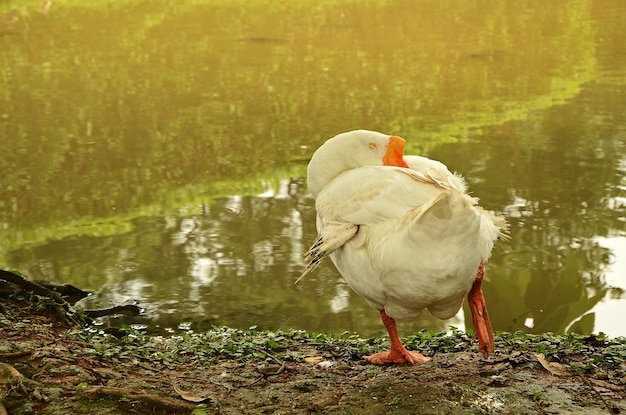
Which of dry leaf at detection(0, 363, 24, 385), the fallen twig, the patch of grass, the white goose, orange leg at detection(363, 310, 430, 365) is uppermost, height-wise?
the white goose

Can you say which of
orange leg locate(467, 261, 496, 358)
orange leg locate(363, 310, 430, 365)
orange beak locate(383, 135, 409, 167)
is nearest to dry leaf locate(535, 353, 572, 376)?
orange leg locate(467, 261, 496, 358)

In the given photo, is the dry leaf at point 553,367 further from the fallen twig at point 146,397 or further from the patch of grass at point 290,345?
the fallen twig at point 146,397

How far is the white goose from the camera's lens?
134 inches

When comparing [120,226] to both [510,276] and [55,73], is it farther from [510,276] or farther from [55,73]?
[55,73]

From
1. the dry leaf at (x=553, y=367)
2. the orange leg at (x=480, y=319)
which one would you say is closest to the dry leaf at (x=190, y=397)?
the orange leg at (x=480, y=319)

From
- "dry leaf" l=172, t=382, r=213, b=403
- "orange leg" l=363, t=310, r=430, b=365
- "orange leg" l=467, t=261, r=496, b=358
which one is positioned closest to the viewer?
"dry leaf" l=172, t=382, r=213, b=403

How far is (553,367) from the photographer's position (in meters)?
3.97

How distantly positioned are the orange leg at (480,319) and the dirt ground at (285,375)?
0.15 m

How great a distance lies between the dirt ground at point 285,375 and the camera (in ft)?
11.2

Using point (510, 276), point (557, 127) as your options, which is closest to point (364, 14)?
point (557, 127)

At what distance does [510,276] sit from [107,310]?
2.84 metres

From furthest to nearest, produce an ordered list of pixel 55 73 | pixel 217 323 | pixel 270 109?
1. pixel 55 73
2. pixel 270 109
3. pixel 217 323

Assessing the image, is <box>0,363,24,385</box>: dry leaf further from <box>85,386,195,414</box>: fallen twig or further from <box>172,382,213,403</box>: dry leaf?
<box>172,382,213,403</box>: dry leaf

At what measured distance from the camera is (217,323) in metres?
5.58
